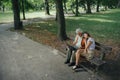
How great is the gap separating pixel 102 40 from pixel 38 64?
19.8ft

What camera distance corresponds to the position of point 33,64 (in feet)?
37.1

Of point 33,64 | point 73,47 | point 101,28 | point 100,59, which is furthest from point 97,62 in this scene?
point 101,28

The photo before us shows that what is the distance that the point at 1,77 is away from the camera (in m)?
9.67

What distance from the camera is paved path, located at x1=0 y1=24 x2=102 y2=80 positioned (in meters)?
9.55

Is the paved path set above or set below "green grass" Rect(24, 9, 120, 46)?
below

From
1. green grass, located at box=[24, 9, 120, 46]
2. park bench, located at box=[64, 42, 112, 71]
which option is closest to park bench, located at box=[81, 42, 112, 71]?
park bench, located at box=[64, 42, 112, 71]

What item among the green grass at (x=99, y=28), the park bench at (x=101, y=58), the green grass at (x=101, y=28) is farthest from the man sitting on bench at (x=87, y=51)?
the green grass at (x=101, y=28)

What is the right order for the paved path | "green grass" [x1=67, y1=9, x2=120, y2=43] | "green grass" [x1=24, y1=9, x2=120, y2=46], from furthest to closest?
"green grass" [x1=67, y1=9, x2=120, y2=43]
"green grass" [x1=24, y1=9, x2=120, y2=46]
the paved path

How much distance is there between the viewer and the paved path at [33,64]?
31.3 ft

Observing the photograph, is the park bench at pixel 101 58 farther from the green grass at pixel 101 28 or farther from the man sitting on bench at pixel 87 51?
the green grass at pixel 101 28

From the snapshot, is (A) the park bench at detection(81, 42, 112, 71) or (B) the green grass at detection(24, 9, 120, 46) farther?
(B) the green grass at detection(24, 9, 120, 46)

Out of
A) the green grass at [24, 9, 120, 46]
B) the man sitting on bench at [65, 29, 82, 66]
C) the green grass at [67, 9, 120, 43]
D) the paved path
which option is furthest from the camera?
the green grass at [67, 9, 120, 43]

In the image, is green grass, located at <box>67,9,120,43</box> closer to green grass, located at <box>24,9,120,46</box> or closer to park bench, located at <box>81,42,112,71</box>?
green grass, located at <box>24,9,120,46</box>

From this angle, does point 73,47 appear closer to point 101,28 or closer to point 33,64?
point 33,64
